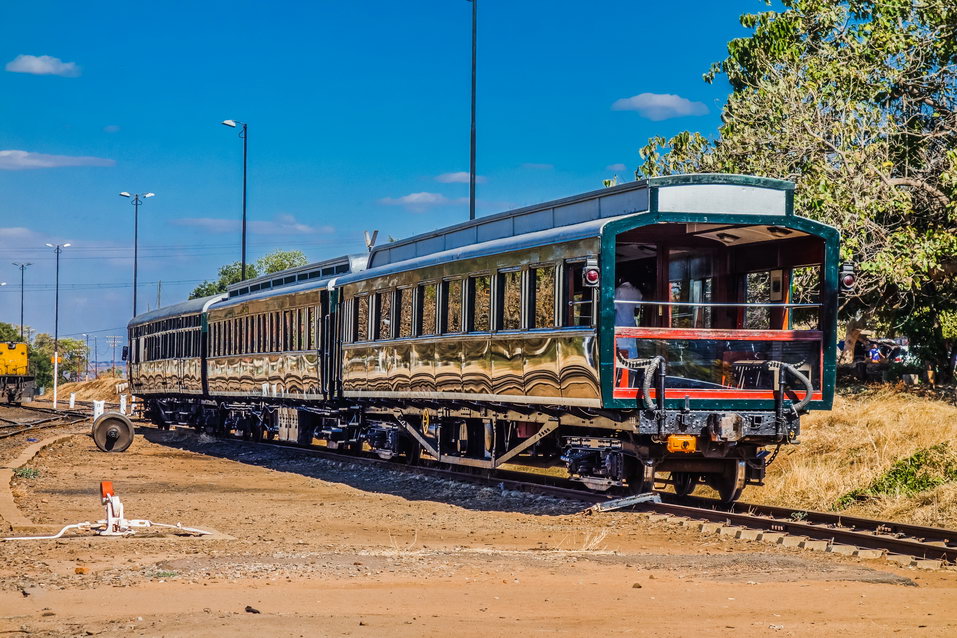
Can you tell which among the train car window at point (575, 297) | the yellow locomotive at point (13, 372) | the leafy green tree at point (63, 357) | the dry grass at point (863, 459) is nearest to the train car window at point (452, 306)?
the train car window at point (575, 297)

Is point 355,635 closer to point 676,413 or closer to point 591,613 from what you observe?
point 591,613

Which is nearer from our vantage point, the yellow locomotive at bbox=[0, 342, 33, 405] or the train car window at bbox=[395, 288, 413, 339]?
the train car window at bbox=[395, 288, 413, 339]

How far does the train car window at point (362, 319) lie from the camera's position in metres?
21.4

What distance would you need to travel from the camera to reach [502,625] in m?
8.21

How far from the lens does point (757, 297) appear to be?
1559 cm

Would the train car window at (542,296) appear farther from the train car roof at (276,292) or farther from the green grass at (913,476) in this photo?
the train car roof at (276,292)

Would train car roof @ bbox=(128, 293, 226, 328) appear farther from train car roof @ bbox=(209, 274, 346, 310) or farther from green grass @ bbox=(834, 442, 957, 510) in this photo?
green grass @ bbox=(834, 442, 957, 510)

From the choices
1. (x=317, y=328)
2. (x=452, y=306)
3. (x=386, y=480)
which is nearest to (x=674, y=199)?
(x=452, y=306)

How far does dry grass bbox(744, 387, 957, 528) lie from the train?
3.78 ft

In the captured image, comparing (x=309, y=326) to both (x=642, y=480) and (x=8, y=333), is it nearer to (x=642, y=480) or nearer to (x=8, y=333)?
(x=642, y=480)

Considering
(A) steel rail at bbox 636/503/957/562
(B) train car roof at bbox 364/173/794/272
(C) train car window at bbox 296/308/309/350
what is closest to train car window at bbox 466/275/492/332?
(B) train car roof at bbox 364/173/794/272

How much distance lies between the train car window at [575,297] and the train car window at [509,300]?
3.76ft

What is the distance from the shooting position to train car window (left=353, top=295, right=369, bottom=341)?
2136 cm

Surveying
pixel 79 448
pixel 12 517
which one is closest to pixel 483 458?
pixel 12 517
